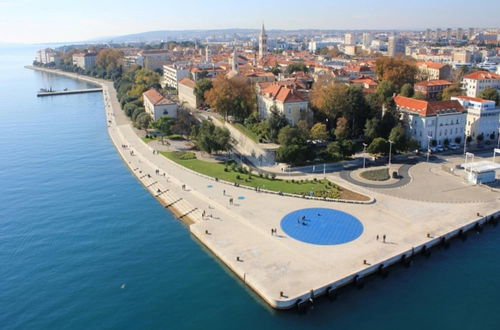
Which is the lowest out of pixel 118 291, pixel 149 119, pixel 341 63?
pixel 118 291

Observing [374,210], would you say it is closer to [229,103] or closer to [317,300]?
[317,300]

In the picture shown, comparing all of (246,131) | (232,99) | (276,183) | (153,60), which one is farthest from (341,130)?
(153,60)

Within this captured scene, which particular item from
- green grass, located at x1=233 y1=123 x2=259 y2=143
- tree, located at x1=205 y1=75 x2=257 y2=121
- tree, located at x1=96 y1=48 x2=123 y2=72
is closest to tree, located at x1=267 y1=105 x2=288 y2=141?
green grass, located at x1=233 y1=123 x2=259 y2=143

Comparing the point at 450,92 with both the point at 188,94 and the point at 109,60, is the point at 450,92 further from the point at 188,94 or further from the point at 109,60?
the point at 109,60

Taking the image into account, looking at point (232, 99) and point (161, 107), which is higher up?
point (232, 99)

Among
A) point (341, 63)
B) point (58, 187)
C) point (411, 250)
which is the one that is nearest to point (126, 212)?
point (58, 187)

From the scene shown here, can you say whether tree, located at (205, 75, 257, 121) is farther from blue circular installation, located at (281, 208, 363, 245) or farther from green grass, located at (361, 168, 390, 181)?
blue circular installation, located at (281, 208, 363, 245)
